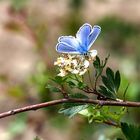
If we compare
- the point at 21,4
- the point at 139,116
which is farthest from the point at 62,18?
the point at 139,116

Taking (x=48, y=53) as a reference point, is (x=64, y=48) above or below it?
above

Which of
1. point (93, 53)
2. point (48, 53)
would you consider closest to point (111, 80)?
point (93, 53)

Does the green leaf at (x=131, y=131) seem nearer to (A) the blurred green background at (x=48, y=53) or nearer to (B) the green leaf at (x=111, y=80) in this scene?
(B) the green leaf at (x=111, y=80)

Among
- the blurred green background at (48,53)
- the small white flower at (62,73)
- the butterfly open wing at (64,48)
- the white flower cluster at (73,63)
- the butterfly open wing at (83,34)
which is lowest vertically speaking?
the blurred green background at (48,53)

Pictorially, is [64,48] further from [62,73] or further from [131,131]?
[131,131]

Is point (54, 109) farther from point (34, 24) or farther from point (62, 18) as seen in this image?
point (62, 18)

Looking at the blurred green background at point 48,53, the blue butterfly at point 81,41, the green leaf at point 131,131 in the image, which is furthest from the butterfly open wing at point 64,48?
the blurred green background at point 48,53

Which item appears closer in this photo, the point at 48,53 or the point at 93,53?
the point at 93,53
